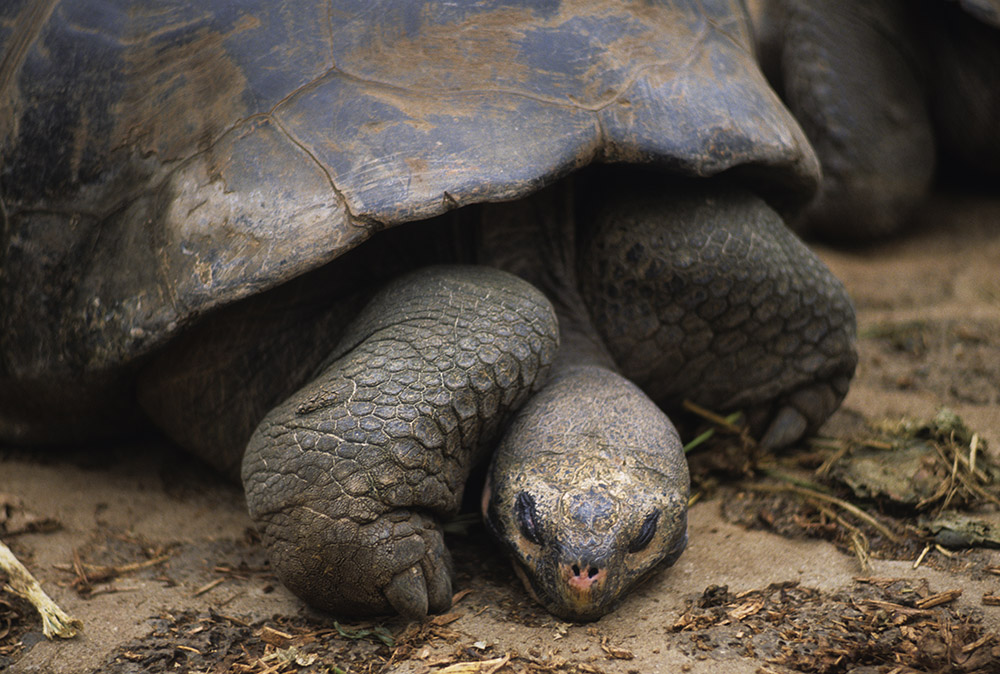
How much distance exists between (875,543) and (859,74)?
3.00m

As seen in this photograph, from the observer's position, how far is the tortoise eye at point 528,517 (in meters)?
2.00

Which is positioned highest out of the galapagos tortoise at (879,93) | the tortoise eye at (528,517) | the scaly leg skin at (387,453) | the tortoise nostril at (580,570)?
the scaly leg skin at (387,453)

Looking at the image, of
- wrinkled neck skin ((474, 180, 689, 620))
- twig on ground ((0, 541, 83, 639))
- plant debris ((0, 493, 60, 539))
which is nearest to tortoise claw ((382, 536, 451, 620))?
wrinkled neck skin ((474, 180, 689, 620))

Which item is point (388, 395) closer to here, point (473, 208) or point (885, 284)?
point (473, 208)

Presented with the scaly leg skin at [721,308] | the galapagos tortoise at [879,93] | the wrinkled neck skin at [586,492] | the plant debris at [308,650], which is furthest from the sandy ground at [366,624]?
the galapagos tortoise at [879,93]

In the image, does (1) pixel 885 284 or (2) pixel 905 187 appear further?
(2) pixel 905 187

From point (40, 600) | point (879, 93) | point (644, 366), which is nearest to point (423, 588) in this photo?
point (40, 600)

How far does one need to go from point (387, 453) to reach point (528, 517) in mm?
325

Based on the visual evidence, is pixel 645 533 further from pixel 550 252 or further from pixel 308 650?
pixel 550 252

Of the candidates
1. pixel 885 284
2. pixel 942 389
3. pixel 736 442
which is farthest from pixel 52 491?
pixel 885 284

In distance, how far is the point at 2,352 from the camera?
102 inches

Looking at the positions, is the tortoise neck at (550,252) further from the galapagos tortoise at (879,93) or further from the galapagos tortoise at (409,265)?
the galapagos tortoise at (879,93)

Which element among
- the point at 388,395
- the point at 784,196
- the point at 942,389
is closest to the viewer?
the point at 388,395

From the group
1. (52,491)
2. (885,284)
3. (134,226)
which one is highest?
(134,226)
